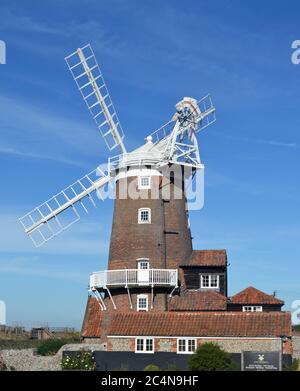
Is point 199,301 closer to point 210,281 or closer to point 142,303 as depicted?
point 210,281

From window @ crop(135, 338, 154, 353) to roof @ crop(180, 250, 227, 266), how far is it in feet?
21.0

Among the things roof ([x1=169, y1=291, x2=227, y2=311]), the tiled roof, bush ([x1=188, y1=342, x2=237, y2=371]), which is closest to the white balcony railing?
roof ([x1=169, y1=291, x2=227, y2=311])

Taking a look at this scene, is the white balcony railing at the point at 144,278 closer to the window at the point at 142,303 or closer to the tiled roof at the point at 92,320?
the window at the point at 142,303

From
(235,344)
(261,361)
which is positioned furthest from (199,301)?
(261,361)

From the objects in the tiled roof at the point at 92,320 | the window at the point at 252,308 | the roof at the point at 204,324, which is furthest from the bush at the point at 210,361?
the tiled roof at the point at 92,320

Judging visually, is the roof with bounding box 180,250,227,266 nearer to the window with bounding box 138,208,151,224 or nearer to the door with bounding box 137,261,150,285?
the door with bounding box 137,261,150,285

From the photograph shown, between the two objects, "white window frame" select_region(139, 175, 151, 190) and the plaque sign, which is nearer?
the plaque sign

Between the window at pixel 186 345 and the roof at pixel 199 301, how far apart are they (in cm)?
369

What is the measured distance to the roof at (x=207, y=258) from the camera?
43.4 meters

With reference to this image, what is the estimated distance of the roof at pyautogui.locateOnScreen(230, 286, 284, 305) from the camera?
4378cm
